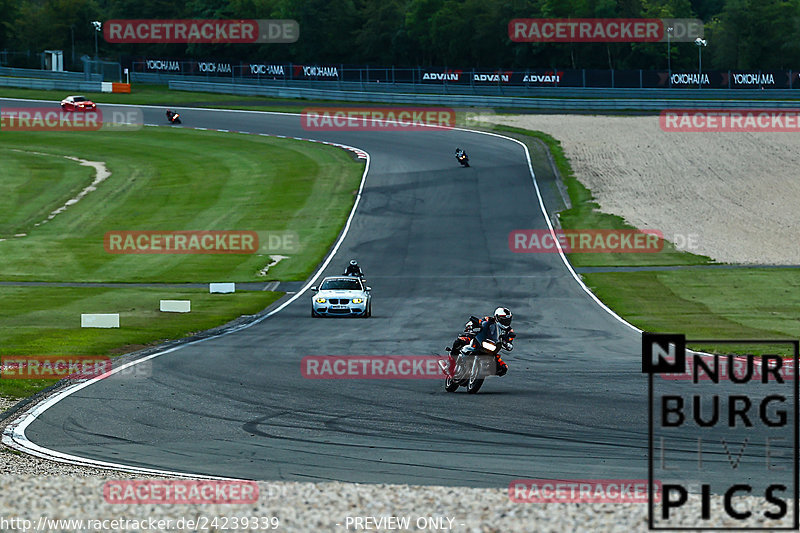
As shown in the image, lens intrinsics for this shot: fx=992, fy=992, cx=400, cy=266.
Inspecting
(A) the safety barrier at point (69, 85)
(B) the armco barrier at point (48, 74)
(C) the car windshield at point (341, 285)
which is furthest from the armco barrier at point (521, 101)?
(C) the car windshield at point (341, 285)

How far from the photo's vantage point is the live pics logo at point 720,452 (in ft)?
24.7

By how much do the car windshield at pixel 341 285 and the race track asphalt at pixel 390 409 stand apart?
1.08 metres

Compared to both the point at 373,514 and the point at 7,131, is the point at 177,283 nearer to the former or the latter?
the point at 373,514

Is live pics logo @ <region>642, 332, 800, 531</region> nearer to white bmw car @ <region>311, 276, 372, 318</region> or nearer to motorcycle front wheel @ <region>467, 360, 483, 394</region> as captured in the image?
motorcycle front wheel @ <region>467, 360, 483, 394</region>

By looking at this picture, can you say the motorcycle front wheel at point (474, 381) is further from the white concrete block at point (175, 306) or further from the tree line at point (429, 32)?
the tree line at point (429, 32)

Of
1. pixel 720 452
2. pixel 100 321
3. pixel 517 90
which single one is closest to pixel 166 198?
Result: pixel 100 321

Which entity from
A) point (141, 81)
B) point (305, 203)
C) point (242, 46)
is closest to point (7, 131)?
point (141, 81)

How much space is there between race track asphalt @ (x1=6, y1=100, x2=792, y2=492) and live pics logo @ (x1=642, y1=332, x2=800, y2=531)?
0.15 metres

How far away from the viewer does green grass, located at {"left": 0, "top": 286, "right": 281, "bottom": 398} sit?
21.5 metres

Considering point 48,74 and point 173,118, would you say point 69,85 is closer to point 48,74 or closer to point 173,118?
point 48,74

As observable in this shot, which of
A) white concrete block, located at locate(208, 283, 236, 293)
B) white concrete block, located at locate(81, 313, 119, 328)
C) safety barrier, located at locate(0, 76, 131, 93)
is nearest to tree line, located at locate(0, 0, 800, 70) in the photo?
safety barrier, located at locate(0, 76, 131, 93)

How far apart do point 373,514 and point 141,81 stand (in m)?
100.0

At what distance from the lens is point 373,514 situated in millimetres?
8906

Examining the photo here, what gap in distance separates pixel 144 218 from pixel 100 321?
27.0m
